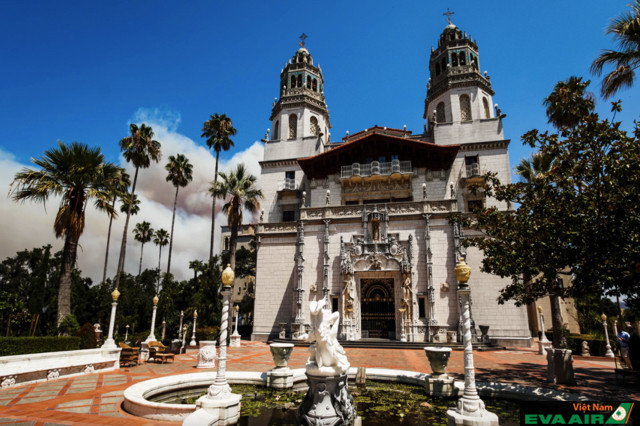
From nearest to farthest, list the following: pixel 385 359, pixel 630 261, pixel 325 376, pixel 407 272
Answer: pixel 325 376 → pixel 630 261 → pixel 385 359 → pixel 407 272

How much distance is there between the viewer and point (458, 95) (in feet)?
105

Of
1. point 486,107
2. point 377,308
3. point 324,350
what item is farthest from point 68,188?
point 486,107

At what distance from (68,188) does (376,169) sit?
21.8 meters

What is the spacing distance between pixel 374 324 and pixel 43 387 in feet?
64.8

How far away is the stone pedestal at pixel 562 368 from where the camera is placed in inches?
411

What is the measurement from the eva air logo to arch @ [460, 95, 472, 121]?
28.9 m

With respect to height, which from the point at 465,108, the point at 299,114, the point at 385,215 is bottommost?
the point at 385,215

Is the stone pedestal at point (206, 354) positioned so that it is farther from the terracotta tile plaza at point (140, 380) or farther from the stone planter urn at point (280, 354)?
the stone planter urn at point (280, 354)

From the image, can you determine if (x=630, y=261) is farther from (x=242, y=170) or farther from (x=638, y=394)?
(x=242, y=170)

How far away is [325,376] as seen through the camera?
648 centimetres

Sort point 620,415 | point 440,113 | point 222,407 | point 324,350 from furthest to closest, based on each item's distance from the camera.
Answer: point 440,113 < point 222,407 < point 324,350 < point 620,415

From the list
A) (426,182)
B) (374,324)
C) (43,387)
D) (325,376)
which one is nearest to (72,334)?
(43,387)

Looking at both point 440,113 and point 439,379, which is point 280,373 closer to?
point 439,379

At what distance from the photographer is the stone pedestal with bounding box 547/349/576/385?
1045 cm
